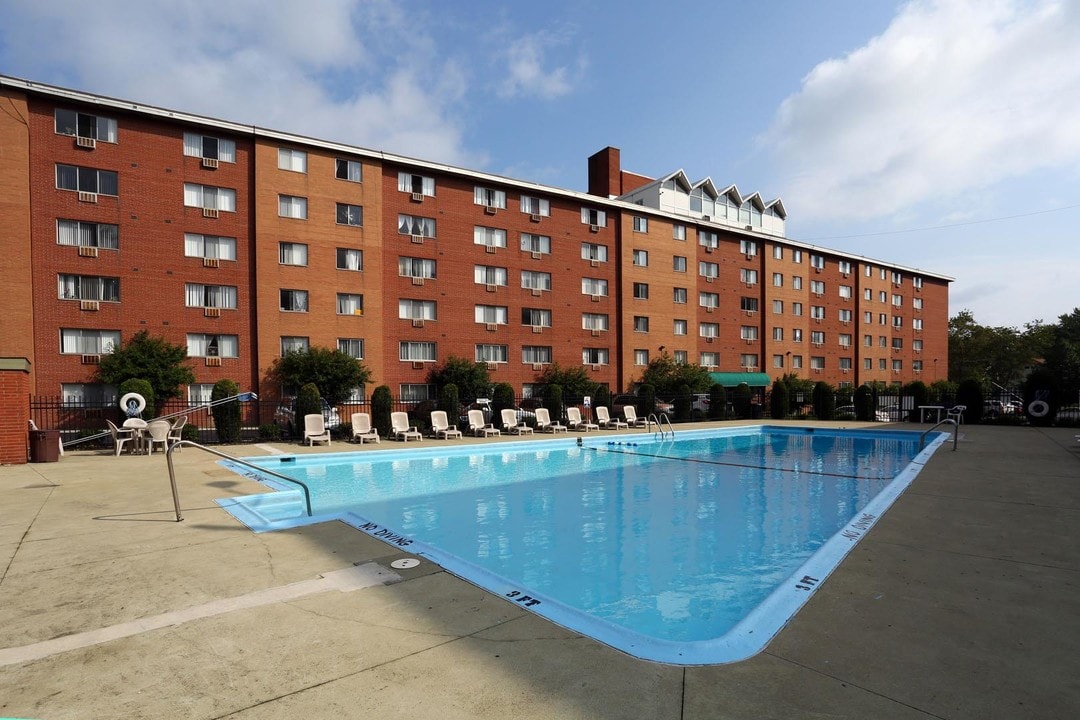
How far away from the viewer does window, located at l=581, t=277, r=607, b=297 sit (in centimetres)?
3581

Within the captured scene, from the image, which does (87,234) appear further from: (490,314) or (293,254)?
(490,314)

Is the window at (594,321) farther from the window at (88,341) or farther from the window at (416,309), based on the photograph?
the window at (88,341)

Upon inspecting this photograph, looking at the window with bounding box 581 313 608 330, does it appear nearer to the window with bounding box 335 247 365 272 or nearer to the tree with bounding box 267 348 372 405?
the window with bounding box 335 247 365 272

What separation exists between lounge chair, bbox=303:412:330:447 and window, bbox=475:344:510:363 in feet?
44.7

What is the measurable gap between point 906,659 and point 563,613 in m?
2.23

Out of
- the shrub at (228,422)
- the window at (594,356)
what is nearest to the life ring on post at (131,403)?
the shrub at (228,422)

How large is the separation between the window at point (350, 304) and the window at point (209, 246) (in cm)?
498

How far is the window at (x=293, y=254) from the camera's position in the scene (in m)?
26.7

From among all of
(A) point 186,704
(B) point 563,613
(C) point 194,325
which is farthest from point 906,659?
(C) point 194,325

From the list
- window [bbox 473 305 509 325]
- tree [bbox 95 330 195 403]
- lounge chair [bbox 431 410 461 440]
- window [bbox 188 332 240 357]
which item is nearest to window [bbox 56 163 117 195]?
tree [bbox 95 330 195 403]

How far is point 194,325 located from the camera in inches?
976

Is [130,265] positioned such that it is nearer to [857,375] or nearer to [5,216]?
[5,216]

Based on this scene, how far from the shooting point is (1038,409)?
75.5ft

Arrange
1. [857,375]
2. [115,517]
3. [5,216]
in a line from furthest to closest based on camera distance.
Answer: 1. [857,375]
2. [5,216]
3. [115,517]
